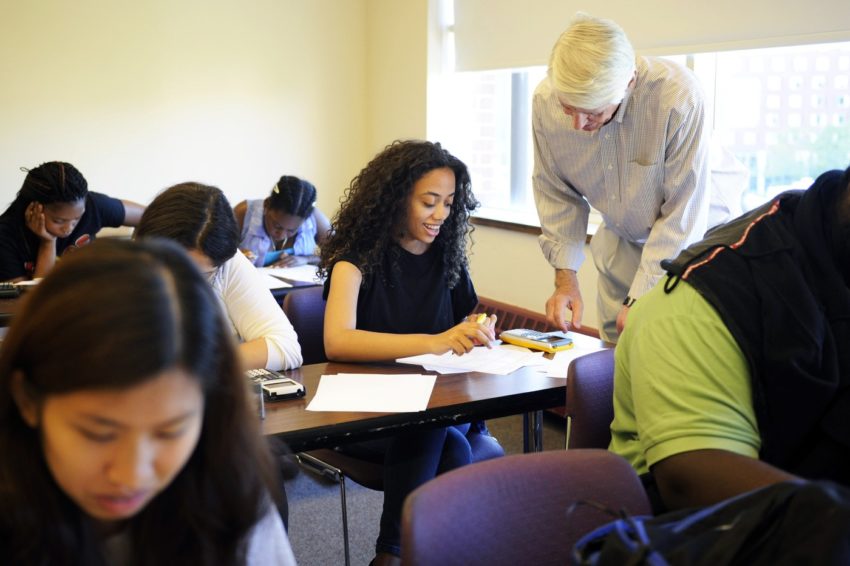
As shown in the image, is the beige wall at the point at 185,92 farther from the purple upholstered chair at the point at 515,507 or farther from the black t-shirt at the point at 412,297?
the purple upholstered chair at the point at 515,507

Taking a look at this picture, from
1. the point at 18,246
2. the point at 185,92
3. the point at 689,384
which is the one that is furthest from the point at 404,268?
the point at 185,92

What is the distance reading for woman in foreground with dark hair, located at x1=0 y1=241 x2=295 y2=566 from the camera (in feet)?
3.02

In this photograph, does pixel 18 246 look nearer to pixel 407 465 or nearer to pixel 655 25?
pixel 407 465

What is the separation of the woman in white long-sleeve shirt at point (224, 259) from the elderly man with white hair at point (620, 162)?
0.84 meters

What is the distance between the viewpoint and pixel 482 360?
2.36 meters

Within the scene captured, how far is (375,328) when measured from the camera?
99.8 inches

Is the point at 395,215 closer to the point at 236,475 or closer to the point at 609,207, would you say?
the point at 609,207

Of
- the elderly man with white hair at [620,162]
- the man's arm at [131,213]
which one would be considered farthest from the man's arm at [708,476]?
the man's arm at [131,213]

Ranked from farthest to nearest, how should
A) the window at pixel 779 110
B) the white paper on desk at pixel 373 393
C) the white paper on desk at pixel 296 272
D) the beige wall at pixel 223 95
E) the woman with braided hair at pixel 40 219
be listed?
the beige wall at pixel 223 95 < the white paper on desk at pixel 296 272 < the woman with braided hair at pixel 40 219 < the window at pixel 779 110 < the white paper on desk at pixel 373 393

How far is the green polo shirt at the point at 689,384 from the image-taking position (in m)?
1.37

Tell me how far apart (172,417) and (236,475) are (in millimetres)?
159

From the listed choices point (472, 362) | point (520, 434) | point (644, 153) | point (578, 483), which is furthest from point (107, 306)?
point (520, 434)

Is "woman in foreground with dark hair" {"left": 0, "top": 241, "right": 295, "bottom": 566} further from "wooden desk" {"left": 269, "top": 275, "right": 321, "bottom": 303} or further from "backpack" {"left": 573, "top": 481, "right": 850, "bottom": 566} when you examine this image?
"wooden desk" {"left": 269, "top": 275, "right": 321, "bottom": 303}

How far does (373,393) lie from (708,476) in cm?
91
